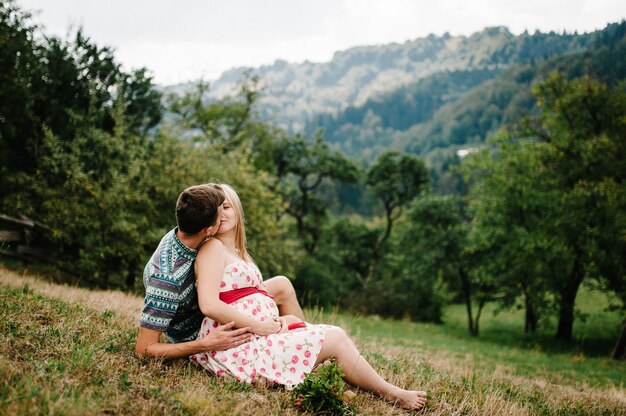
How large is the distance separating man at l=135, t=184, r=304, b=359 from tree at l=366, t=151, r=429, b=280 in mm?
29000

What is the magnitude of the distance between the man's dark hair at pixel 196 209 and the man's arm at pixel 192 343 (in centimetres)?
90

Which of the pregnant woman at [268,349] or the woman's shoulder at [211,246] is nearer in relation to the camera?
the pregnant woman at [268,349]

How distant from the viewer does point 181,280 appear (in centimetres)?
392

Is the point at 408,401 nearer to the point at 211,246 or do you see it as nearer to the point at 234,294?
the point at 234,294

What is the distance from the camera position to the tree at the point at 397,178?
32.2m

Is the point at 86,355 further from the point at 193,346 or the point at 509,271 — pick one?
the point at 509,271

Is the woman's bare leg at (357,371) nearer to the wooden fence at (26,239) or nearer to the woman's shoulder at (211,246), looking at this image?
the woman's shoulder at (211,246)

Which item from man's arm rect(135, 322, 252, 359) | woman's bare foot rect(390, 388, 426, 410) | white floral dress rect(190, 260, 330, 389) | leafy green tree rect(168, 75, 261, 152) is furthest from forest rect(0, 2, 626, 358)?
woman's bare foot rect(390, 388, 426, 410)

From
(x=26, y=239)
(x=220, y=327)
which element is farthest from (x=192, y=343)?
(x=26, y=239)

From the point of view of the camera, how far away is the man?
3795 millimetres

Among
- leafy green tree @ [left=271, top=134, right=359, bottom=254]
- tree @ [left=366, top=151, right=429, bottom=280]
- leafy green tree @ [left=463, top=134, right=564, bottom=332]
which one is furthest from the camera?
tree @ [left=366, top=151, right=429, bottom=280]

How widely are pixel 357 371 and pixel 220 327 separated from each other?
128 cm

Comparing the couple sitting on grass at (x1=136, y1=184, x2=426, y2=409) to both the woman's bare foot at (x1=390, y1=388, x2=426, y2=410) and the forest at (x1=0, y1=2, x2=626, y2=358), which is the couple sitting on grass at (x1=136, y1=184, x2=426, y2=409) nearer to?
the woman's bare foot at (x1=390, y1=388, x2=426, y2=410)

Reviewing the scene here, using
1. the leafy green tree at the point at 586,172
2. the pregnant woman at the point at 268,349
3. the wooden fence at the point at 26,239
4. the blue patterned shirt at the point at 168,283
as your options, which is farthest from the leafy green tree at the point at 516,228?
the wooden fence at the point at 26,239
